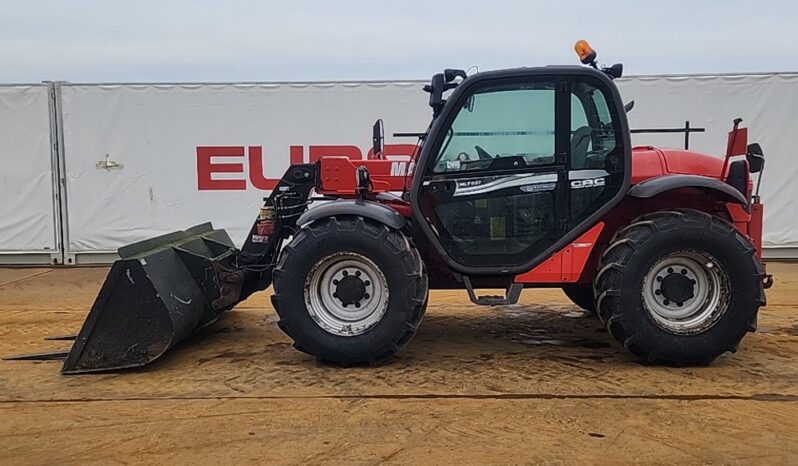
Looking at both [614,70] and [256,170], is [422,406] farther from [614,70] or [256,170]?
[256,170]

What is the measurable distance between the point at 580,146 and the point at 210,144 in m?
6.86

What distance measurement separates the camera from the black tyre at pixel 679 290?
4527 mm

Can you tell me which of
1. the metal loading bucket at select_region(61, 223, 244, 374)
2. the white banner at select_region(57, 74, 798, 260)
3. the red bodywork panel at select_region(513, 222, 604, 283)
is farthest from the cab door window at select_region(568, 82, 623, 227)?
the white banner at select_region(57, 74, 798, 260)

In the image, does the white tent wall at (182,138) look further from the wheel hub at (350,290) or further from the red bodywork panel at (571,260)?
the red bodywork panel at (571,260)

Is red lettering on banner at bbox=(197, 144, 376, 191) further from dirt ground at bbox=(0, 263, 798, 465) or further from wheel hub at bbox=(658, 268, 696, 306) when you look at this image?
wheel hub at bbox=(658, 268, 696, 306)

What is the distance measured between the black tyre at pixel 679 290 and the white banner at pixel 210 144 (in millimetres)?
5865

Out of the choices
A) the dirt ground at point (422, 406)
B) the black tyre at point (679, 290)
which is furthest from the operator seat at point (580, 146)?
the dirt ground at point (422, 406)

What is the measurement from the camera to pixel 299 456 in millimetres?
3283

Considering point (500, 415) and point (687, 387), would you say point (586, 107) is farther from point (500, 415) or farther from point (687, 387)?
point (500, 415)

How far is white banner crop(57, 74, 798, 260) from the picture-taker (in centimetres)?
1008

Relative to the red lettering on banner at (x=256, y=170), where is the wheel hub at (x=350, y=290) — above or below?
below

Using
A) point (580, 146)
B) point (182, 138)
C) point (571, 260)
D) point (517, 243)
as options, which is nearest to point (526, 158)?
point (580, 146)

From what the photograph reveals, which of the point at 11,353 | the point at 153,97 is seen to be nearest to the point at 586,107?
the point at 11,353

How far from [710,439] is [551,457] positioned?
2.89 feet
